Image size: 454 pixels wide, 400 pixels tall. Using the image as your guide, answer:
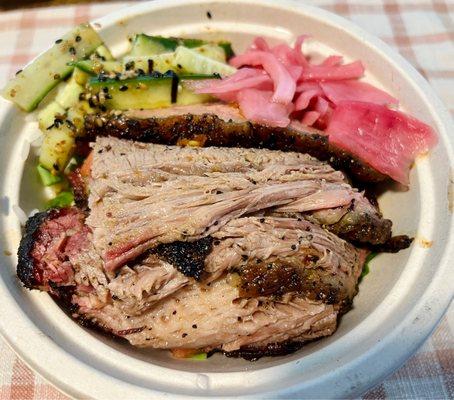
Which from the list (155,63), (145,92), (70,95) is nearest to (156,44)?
→ (155,63)

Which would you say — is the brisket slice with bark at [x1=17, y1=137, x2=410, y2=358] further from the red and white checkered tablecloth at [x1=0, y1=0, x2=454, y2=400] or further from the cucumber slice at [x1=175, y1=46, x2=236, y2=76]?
the red and white checkered tablecloth at [x1=0, y1=0, x2=454, y2=400]

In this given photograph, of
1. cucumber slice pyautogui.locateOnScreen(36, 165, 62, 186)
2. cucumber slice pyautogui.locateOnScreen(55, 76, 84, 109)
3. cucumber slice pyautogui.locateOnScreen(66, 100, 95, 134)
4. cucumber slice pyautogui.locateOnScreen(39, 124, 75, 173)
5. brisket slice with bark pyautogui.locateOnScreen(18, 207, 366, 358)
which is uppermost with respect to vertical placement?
cucumber slice pyautogui.locateOnScreen(55, 76, 84, 109)

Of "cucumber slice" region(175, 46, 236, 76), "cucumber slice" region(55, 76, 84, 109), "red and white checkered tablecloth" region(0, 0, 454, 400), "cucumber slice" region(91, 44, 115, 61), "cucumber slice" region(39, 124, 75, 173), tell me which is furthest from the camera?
"red and white checkered tablecloth" region(0, 0, 454, 400)

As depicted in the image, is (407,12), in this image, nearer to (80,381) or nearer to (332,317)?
(332,317)

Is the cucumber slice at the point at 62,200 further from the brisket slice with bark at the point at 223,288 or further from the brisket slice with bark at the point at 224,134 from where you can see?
the brisket slice with bark at the point at 223,288

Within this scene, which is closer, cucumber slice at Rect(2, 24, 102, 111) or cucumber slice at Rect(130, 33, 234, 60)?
cucumber slice at Rect(2, 24, 102, 111)

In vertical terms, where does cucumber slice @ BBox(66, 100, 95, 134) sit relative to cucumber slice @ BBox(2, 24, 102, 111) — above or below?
below

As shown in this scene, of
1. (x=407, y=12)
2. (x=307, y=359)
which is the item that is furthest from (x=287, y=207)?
(x=407, y=12)

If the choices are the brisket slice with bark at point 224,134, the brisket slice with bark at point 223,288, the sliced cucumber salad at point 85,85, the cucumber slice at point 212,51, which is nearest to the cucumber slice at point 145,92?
the sliced cucumber salad at point 85,85

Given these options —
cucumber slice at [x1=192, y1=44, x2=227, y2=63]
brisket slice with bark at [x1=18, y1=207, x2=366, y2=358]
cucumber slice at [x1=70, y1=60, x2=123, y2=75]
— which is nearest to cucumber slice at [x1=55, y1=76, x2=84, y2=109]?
cucumber slice at [x1=70, y1=60, x2=123, y2=75]
